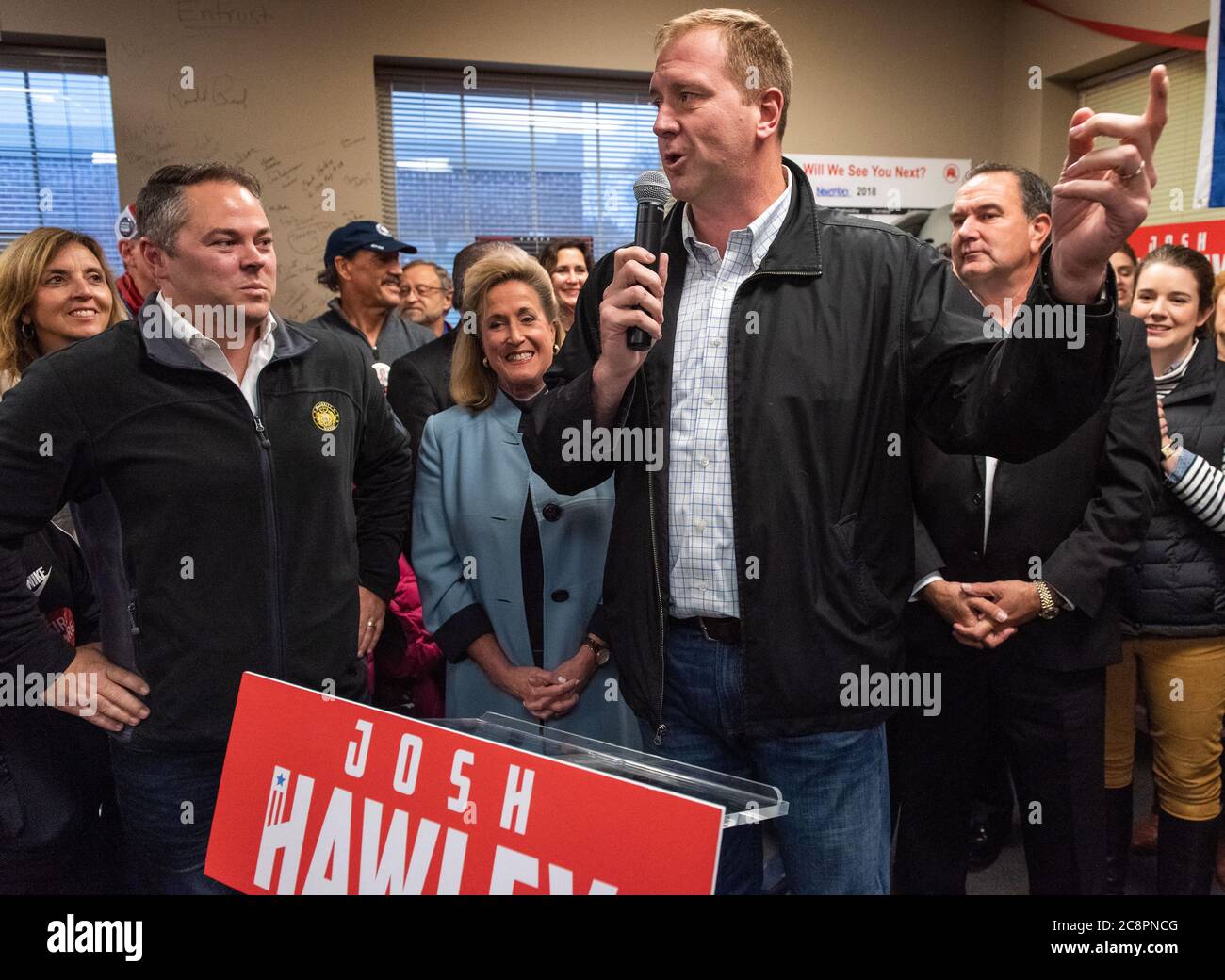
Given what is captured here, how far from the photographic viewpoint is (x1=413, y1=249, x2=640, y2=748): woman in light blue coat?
1.89 m

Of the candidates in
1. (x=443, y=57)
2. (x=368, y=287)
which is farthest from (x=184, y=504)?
(x=443, y=57)

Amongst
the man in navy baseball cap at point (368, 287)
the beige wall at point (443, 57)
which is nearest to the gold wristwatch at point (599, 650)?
the man in navy baseball cap at point (368, 287)

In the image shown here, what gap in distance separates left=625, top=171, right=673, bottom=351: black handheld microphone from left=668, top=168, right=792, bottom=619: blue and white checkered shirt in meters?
0.12

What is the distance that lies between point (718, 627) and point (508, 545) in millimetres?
651

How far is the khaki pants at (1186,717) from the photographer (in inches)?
86.9

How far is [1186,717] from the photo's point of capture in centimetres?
222

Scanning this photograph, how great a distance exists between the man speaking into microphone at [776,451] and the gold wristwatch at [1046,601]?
0.55 meters

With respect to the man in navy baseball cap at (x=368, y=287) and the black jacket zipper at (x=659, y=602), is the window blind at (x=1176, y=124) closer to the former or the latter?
the man in navy baseball cap at (x=368, y=287)

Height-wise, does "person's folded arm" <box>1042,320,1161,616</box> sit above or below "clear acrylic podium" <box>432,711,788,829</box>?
above

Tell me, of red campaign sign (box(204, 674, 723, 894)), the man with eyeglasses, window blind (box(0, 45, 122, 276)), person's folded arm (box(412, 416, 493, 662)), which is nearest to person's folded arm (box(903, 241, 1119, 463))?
red campaign sign (box(204, 674, 723, 894))

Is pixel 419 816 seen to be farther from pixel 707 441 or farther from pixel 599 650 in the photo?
pixel 599 650

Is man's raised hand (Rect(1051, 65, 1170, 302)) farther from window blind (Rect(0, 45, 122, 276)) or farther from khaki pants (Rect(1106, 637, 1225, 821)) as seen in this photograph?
window blind (Rect(0, 45, 122, 276))
